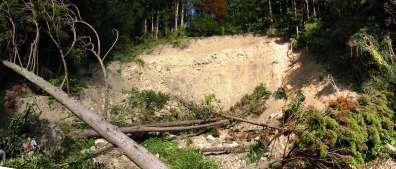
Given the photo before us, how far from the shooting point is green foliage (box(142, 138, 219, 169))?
29.2ft

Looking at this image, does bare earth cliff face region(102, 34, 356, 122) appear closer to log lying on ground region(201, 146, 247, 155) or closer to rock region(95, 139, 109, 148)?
log lying on ground region(201, 146, 247, 155)

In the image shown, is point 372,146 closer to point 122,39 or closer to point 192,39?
point 192,39

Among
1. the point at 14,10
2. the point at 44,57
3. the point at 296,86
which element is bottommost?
the point at 296,86

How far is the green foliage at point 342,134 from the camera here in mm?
7535

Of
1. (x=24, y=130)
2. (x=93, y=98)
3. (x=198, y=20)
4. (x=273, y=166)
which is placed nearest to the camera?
(x=273, y=166)

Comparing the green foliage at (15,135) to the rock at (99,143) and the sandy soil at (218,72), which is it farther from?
the sandy soil at (218,72)

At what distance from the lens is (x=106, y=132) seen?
23.0 ft

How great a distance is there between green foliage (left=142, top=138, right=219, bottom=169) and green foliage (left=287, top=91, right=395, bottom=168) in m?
2.43

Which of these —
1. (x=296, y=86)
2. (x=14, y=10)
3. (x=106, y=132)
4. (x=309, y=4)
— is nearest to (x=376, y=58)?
(x=296, y=86)

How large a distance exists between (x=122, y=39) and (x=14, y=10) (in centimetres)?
736

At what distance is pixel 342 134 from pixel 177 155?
4575 mm

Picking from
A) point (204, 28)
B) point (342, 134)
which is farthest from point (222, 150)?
point (204, 28)

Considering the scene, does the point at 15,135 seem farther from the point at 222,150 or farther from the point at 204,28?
the point at 204,28

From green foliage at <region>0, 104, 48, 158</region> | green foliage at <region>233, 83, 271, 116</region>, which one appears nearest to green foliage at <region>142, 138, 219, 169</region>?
green foliage at <region>0, 104, 48, 158</region>
